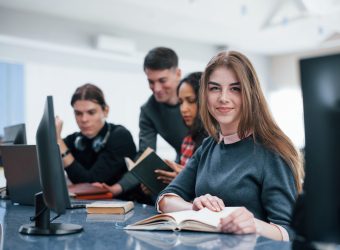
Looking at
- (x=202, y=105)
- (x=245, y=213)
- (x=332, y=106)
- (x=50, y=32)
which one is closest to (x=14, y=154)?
(x=202, y=105)

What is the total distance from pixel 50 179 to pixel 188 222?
385 mm

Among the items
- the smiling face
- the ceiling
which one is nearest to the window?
the ceiling

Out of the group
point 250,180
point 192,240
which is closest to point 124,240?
point 192,240

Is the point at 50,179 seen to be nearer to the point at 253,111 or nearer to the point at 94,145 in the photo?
the point at 253,111

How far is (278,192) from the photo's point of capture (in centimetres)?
127

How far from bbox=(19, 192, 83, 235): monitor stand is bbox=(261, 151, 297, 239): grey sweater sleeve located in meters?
0.55

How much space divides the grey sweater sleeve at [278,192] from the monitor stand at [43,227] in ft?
1.81

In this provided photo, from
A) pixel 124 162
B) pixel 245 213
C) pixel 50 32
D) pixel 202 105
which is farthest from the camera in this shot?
pixel 50 32

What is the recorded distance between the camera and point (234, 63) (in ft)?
4.67

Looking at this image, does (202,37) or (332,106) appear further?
(202,37)

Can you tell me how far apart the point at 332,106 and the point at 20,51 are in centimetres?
572

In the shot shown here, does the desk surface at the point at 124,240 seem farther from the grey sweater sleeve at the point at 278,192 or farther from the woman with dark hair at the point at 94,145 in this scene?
the woman with dark hair at the point at 94,145

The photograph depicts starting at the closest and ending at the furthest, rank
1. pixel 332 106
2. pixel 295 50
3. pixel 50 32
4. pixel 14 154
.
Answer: pixel 332 106
pixel 14 154
pixel 50 32
pixel 295 50

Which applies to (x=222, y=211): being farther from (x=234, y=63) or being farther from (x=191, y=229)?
(x=234, y=63)
